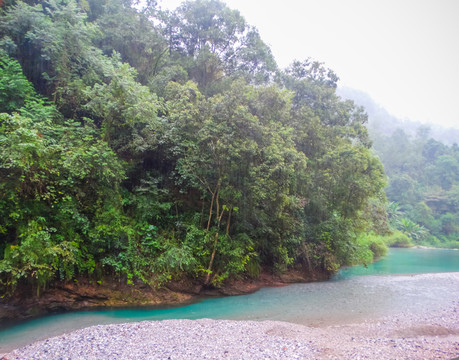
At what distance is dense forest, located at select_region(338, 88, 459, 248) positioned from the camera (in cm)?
5106

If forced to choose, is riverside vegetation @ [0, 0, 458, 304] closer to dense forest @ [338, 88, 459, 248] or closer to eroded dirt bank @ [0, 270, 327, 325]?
eroded dirt bank @ [0, 270, 327, 325]

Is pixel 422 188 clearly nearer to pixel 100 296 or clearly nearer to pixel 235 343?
pixel 235 343

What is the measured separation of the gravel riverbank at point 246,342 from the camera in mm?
6879

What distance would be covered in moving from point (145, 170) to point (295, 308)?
29.9ft

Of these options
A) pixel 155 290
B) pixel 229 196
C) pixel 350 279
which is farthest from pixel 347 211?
pixel 155 290

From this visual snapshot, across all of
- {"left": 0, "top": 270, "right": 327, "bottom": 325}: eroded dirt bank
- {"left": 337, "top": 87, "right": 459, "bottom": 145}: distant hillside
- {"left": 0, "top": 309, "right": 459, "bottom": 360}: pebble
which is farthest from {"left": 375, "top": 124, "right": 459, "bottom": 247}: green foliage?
{"left": 0, "top": 309, "right": 459, "bottom": 360}: pebble

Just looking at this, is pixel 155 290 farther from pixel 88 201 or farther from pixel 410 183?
pixel 410 183

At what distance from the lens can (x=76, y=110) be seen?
45.5ft

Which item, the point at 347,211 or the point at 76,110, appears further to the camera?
the point at 347,211

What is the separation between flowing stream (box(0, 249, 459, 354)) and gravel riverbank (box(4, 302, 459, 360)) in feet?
3.44

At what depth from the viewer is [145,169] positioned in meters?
15.0

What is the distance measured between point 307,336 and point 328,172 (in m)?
11.5

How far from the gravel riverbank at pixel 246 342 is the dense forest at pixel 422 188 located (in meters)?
45.6

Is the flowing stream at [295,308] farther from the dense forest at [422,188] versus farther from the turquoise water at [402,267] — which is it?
the dense forest at [422,188]
